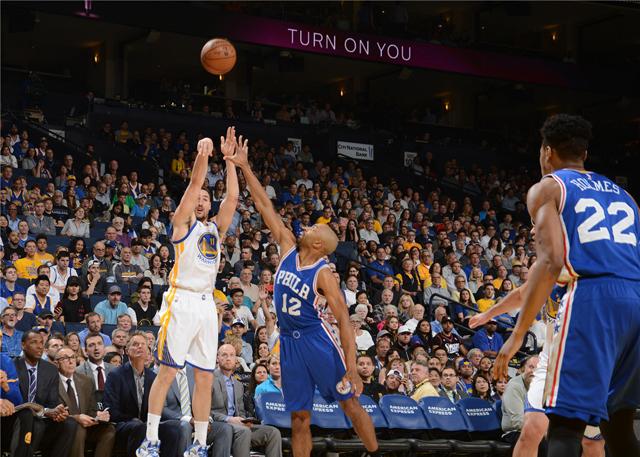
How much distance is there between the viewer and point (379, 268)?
1748 cm

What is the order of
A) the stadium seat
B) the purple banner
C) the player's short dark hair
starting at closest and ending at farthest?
the player's short dark hair → the stadium seat → the purple banner

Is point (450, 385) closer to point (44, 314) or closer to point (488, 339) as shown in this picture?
point (488, 339)

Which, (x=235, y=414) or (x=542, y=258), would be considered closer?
(x=542, y=258)

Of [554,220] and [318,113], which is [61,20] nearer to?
[318,113]

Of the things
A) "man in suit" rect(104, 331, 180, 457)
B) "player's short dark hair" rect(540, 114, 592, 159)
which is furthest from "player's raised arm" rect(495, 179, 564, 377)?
"man in suit" rect(104, 331, 180, 457)

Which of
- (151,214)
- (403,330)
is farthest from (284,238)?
(151,214)

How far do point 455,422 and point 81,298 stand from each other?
16.7 feet

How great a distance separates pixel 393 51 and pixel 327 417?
1662 centimetres

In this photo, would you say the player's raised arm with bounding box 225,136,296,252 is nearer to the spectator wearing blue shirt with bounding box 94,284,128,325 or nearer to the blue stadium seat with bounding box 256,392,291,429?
the blue stadium seat with bounding box 256,392,291,429

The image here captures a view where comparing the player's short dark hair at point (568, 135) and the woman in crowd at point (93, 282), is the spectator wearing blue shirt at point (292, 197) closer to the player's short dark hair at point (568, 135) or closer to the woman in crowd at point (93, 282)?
the woman in crowd at point (93, 282)

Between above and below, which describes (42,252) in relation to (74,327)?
above

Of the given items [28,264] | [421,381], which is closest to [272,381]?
[421,381]

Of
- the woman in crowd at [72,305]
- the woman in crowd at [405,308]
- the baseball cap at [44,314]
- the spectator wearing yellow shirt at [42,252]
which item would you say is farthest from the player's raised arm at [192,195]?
the woman in crowd at [405,308]

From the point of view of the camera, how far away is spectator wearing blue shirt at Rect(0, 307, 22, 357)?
10.5 meters
